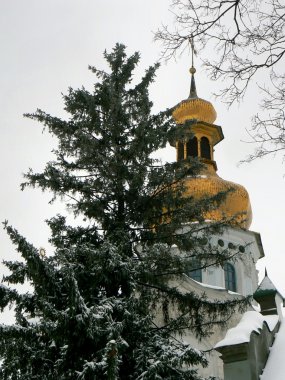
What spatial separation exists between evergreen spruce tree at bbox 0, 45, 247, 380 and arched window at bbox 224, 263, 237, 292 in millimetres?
14313

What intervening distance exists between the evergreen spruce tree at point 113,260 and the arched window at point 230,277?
47.0 feet

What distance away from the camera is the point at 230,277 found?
2681 cm

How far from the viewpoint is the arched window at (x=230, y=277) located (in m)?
26.4

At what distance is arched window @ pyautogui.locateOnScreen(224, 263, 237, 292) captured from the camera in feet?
86.7

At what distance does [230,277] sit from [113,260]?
17.9m

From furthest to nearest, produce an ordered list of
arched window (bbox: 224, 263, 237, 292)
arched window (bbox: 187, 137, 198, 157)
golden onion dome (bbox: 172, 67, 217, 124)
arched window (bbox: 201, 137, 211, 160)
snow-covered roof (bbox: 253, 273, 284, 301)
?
golden onion dome (bbox: 172, 67, 217, 124) → arched window (bbox: 201, 137, 211, 160) → arched window (bbox: 187, 137, 198, 157) → arched window (bbox: 224, 263, 237, 292) → snow-covered roof (bbox: 253, 273, 284, 301)

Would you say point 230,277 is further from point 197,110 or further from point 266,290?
point 266,290

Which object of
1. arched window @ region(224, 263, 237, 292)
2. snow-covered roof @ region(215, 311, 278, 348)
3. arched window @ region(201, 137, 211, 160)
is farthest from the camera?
arched window @ region(201, 137, 211, 160)

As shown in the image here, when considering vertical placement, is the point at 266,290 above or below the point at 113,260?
above

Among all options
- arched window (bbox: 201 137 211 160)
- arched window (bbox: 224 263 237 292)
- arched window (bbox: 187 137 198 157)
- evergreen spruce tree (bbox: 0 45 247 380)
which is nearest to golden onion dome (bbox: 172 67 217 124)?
arched window (bbox: 201 137 211 160)

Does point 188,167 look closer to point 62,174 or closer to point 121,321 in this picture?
point 62,174

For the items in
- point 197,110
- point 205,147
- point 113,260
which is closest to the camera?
point 113,260

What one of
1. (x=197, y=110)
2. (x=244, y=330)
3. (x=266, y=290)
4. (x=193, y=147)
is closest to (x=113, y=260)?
(x=244, y=330)

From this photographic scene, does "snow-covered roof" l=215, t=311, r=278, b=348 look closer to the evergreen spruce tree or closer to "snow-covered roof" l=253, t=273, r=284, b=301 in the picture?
the evergreen spruce tree
